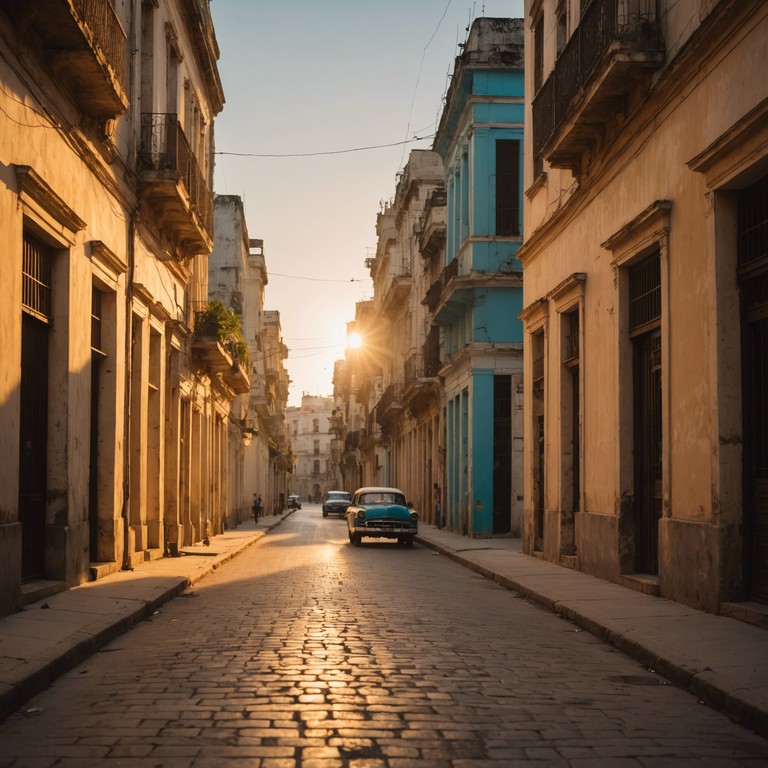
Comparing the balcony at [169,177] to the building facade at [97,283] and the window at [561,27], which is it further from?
the window at [561,27]

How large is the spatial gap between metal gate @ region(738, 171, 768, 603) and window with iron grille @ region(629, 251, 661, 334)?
2468 mm

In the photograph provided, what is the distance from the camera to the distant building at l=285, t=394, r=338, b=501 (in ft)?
448

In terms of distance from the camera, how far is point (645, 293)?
13227 millimetres

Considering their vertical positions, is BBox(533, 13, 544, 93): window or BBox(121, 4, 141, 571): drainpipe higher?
BBox(533, 13, 544, 93): window

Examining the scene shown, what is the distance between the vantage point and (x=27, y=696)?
659 cm

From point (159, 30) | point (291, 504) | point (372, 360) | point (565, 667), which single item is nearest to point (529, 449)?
point (159, 30)

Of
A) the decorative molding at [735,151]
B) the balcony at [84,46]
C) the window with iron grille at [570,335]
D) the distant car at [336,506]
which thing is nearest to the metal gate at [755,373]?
the decorative molding at [735,151]

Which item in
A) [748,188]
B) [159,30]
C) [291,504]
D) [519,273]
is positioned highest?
[159,30]

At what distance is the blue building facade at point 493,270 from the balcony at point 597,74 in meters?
9.69

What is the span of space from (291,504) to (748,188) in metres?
73.9

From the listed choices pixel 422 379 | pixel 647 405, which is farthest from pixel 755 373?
pixel 422 379

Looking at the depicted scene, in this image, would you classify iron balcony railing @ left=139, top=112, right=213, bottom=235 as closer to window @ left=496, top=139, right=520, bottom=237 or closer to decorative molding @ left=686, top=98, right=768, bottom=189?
decorative molding @ left=686, top=98, right=768, bottom=189

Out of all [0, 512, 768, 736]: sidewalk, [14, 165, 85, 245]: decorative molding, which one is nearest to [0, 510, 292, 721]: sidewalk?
[0, 512, 768, 736]: sidewalk

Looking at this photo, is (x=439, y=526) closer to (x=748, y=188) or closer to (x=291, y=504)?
(x=748, y=188)
